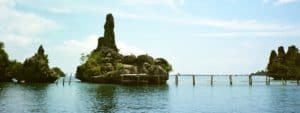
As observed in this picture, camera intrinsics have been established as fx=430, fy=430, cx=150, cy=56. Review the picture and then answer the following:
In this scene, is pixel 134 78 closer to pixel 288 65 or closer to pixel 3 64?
pixel 3 64

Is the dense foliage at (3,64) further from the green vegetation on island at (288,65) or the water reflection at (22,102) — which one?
the green vegetation on island at (288,65)

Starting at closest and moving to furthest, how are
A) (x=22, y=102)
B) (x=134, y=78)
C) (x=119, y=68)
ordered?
(x=22, y=102)
(x=134, y=78)
(x=119, y=68)

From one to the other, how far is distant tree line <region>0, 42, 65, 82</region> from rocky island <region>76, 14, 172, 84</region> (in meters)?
13.2

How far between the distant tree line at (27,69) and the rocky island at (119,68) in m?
13.2

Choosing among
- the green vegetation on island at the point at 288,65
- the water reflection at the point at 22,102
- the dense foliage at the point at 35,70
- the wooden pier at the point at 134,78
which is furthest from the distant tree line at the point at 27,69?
the green vegetation on island at the point at 288,65

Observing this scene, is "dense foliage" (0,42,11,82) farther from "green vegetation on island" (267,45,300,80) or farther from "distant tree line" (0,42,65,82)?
"green vegetation on island" (267,45,300,80)

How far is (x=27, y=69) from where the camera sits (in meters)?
120

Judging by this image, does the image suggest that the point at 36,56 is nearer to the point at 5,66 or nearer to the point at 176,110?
the point at 5,66

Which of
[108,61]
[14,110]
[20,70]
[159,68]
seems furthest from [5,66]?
[14,110]

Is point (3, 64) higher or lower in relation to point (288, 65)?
lower

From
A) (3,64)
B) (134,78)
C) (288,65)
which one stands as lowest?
(134,78)

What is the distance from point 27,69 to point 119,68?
26031 mm

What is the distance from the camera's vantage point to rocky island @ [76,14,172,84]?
12325cm

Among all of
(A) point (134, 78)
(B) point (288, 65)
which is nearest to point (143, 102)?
(A) point (134, 78)
